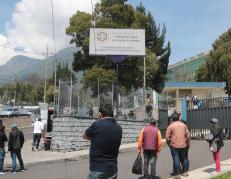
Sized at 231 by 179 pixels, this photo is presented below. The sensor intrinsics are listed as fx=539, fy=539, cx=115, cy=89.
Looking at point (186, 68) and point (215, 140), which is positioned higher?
point (186, 68)

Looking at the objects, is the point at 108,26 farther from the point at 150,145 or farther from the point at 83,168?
the point at 150,145

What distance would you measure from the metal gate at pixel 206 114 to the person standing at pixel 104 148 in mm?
23051

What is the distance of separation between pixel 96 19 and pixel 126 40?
15.1m

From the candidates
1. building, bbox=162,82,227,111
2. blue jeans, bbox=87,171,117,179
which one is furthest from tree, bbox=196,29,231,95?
blue jeans, bbox=87,171,117,179

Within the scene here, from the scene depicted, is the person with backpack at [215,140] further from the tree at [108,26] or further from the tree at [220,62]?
the tree at [220,62]

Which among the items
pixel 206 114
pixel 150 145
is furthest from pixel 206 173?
pixel 206 114

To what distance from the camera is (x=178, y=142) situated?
13641 mm

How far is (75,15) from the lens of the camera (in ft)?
168

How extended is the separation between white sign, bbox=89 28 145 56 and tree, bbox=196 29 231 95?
27.1 m

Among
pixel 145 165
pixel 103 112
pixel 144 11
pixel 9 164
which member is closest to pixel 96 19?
pixel 144 11

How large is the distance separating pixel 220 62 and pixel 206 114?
33.2 m

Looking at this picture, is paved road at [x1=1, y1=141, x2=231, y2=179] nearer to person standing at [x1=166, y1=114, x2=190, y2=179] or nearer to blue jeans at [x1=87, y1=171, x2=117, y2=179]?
person standing at [x1=166, y1=114, x2=190, y2=179]

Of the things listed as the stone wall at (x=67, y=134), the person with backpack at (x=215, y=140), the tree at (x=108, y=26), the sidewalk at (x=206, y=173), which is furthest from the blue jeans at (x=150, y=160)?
the tree at (x=108, y=26)

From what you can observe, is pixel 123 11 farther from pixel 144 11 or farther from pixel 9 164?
pixel 9 164
